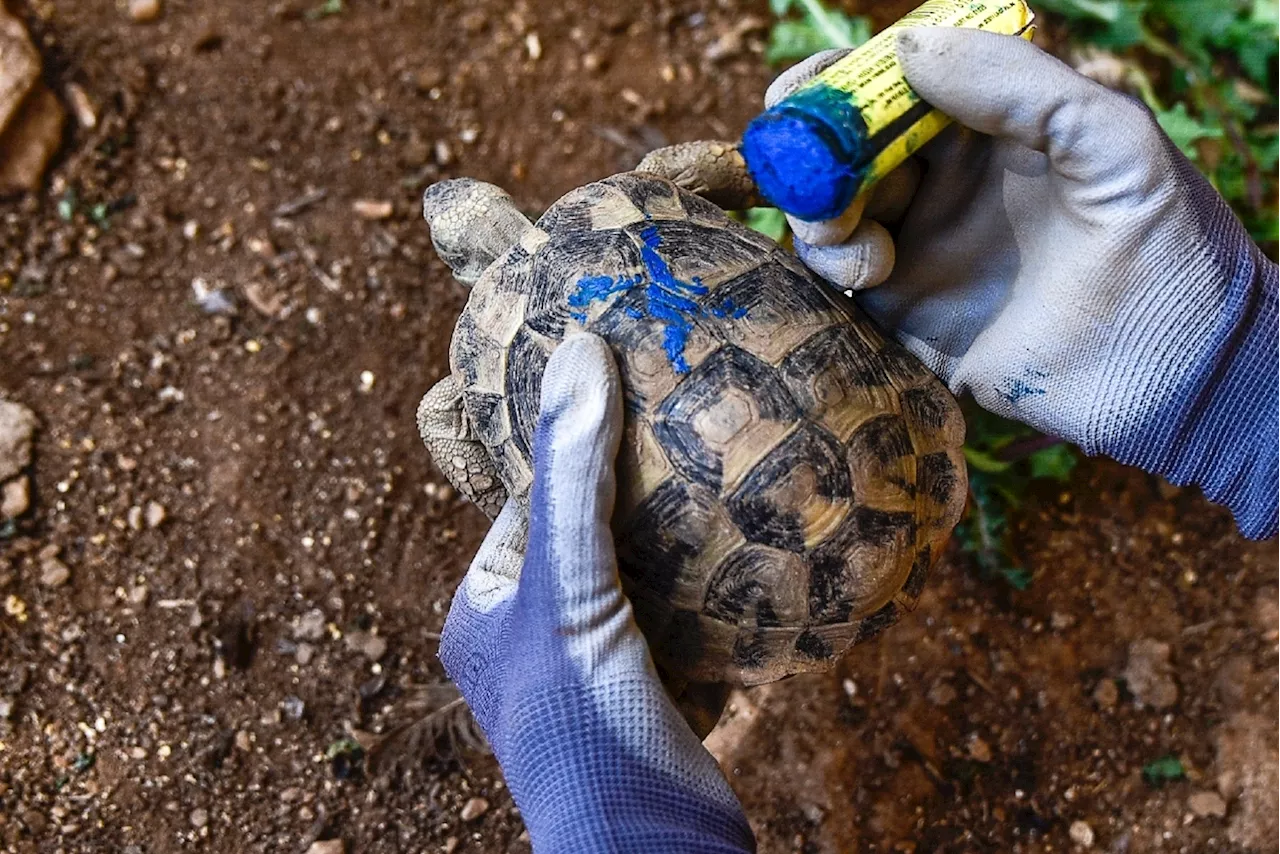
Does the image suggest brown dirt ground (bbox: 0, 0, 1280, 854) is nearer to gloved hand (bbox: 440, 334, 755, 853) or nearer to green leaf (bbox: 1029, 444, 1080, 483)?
green leaf (bbox: 1029, 444, 1080, 483)

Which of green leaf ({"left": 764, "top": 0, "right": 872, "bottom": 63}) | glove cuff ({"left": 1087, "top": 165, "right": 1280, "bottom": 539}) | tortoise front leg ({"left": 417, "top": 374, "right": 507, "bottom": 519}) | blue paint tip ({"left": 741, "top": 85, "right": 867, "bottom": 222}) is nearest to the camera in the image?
blue paint tip ({"left": 741, "top": 85, "right": 867, "bottom": 222})

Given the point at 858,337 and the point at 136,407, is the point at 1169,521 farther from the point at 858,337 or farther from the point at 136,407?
the point at 136,407

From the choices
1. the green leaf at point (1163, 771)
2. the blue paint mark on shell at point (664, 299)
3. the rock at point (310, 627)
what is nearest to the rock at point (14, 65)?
the rock at point (310, 627)

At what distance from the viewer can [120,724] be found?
2.70 metres

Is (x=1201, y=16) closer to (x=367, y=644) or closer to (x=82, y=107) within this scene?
(x=367, y=644)

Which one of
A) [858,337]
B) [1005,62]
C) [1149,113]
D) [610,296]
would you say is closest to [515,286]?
[610,296]

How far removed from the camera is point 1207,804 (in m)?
2.71

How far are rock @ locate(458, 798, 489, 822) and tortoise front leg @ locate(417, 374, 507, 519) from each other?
0.91 meters

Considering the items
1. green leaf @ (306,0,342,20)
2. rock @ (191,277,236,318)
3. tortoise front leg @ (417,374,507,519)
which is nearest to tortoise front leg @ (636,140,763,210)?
tortoise front leg @ (417,374,507,519)

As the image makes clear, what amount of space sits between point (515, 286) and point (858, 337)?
712 millimetres

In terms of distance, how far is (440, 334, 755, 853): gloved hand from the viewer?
1.75 m

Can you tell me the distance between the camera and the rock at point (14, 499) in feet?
9.30

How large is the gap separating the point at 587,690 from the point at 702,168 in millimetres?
1345

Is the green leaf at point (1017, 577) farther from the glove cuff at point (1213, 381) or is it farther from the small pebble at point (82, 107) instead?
the small pebble at point (82, 107)
